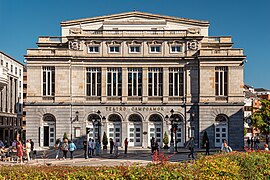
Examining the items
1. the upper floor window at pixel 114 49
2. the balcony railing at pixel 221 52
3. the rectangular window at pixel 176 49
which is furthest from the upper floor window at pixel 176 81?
the upper floor window at pixel 114 49

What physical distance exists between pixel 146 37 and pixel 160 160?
39.5 m

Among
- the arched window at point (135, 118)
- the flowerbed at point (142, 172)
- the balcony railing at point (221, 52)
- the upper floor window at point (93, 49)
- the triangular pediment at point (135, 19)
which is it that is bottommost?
the flowerbed at point (142, 172)

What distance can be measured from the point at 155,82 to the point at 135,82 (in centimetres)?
256

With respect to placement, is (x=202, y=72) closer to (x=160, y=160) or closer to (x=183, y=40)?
(x=183, y=40)

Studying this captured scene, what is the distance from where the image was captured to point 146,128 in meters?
53.9

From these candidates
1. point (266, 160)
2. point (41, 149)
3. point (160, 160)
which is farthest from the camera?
point (41, 149)

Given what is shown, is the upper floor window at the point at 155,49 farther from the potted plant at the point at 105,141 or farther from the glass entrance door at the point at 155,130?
the potted plant at the point at 105,141

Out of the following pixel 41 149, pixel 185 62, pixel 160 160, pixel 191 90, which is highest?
pixel 185 62

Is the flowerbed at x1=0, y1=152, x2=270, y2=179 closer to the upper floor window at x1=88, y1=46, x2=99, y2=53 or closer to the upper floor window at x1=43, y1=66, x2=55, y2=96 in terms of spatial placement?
the upper floor window at x1=43, y1=66, x2=55, y2=96

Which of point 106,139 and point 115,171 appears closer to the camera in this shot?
point 115,171

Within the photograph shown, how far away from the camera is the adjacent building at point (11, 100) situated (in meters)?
79.3

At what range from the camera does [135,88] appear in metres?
54.2

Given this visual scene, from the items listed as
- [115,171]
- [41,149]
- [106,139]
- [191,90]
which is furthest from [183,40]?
[115,171]

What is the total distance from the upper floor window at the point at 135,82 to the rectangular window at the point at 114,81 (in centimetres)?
128
